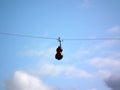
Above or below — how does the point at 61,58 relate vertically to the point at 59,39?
below

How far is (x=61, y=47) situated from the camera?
20.4 meters

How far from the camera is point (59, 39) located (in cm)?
2116

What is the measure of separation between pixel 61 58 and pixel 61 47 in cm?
112

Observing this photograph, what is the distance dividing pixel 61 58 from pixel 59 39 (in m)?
2.16

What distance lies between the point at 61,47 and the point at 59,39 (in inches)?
42.1

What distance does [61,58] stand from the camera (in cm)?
1992
